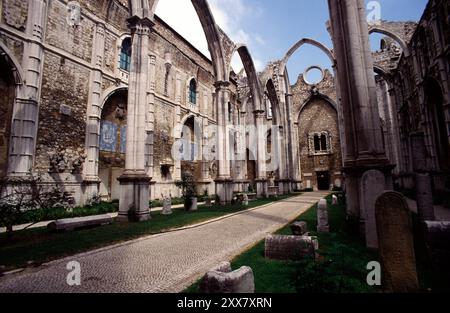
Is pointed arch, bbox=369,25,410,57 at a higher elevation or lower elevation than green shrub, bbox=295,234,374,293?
higher

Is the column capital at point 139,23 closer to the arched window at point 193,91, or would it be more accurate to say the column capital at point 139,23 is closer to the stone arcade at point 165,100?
the stone arcade at point 165,100

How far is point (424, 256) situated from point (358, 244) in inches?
39.2

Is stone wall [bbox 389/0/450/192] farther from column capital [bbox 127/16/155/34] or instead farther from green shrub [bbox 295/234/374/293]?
column capital [bbox 127/16/155/34]

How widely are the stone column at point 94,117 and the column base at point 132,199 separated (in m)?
6.23

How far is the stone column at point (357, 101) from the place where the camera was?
5.11m

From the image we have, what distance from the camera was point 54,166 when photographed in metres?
11.3

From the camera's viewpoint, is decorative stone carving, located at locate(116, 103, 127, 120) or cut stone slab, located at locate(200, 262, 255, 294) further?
decorative stone carving, located at locate(116, 103, 127, 120)

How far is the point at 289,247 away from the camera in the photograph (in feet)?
12.0

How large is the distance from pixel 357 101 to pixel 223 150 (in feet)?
27.3

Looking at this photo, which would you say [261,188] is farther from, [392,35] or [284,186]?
[392,35]

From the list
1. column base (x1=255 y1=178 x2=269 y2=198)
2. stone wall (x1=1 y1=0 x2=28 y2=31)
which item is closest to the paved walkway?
column base (x1=255 y1=178 x2=269 y2=198)

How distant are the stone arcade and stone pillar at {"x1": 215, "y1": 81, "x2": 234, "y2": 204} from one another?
0.06 metres

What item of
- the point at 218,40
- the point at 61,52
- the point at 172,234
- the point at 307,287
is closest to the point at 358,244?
the point at 307,287

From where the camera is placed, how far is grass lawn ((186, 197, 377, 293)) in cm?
233
